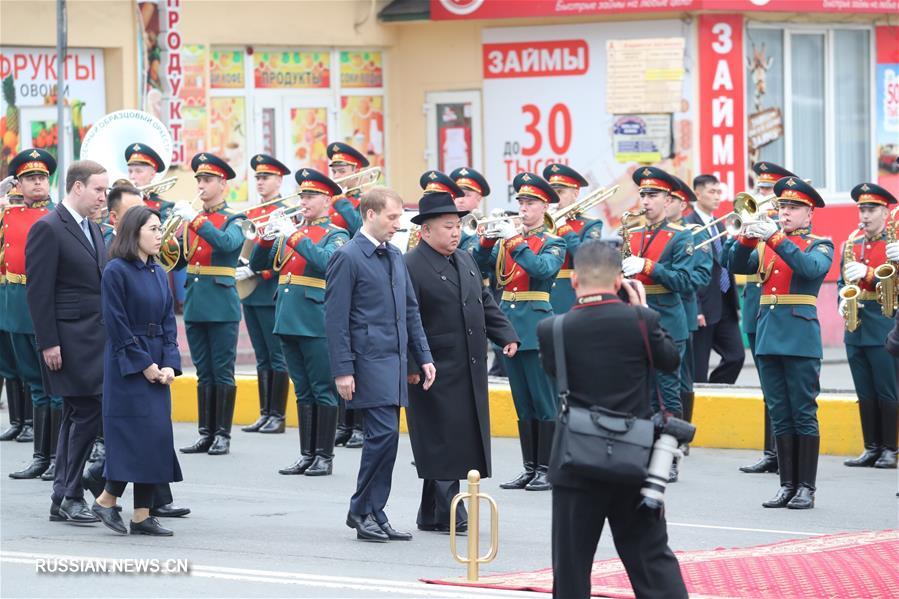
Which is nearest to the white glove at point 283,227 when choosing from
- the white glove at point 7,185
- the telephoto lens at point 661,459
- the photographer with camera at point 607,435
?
the white glove at point 7,185

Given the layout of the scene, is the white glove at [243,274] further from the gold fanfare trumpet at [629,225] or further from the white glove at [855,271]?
the white glove at [855,271]

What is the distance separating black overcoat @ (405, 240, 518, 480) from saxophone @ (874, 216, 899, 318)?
3.23m

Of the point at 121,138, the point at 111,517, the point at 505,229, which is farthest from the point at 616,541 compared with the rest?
the point at 121,138

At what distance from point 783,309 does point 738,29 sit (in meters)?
9.76

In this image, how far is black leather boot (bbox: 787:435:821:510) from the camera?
1125cm

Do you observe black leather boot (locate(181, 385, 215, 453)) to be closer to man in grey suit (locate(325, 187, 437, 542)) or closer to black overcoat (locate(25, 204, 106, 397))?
black overcoat (locate(25, 204, 106, 397))

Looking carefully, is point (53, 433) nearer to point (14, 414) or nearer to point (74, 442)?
point (74, 442)

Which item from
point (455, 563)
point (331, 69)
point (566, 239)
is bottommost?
point (455, 563)

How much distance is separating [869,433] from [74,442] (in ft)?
18.8

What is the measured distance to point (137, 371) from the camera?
998 cm

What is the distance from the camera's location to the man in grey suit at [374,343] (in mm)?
10016

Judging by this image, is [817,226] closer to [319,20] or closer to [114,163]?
[319,20]

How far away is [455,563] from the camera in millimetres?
9422

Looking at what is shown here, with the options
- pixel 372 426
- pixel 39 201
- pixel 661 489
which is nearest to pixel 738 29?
pixel 39 201
